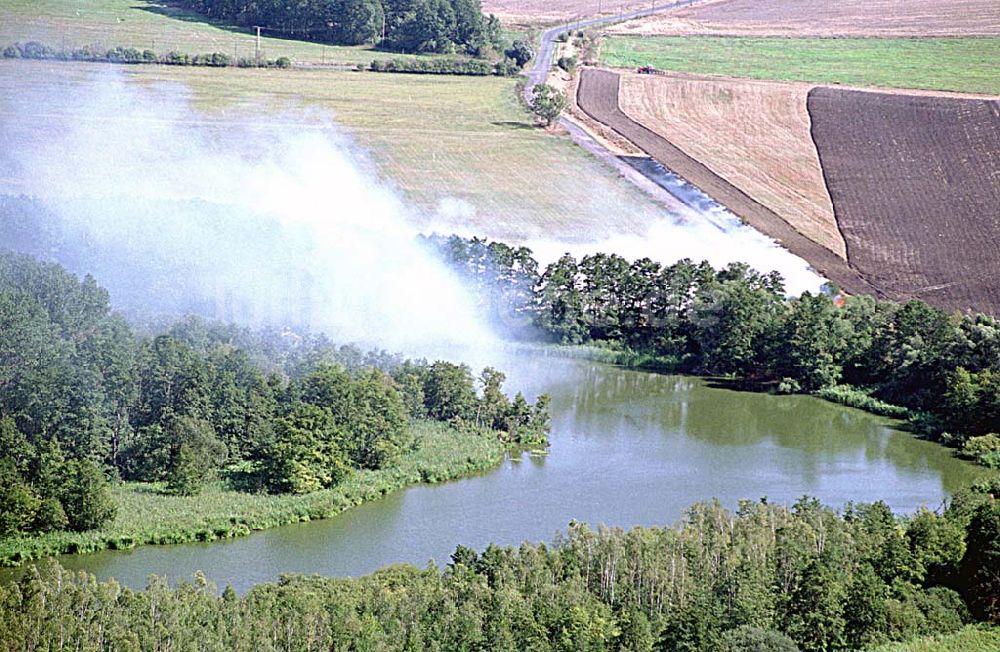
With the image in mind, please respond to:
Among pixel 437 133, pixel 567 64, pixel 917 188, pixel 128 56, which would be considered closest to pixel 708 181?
pixel 917 188

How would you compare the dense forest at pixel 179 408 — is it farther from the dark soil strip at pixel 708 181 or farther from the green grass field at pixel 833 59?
the green grass field at pixel 833 59

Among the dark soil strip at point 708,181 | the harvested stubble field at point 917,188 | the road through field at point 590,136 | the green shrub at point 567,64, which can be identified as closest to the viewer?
the harvested stubble field at point 917,188

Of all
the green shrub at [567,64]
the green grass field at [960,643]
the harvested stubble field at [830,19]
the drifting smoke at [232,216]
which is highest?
the harvested stubble field at [830,19]

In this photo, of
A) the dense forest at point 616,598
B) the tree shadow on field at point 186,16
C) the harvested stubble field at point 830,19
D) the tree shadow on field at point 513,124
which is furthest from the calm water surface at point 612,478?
the harvested stubble field at point 830,19

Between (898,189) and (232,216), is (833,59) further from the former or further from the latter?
(232,216)

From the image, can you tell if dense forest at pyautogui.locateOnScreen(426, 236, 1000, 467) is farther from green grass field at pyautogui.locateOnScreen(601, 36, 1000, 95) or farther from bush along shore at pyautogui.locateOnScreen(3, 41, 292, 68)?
green grass field at pyautogui.locateOnScreen(601, 36, 1000, 95)

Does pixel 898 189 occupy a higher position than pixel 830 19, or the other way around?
pixel 830 19

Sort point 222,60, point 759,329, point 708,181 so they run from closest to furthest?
point 759,329 < point 708,181 < point 222,60

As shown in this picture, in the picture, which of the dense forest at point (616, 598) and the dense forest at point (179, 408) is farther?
the dense forest at point (179, 408)
